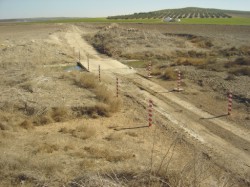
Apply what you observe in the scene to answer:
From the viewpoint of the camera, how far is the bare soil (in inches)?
314

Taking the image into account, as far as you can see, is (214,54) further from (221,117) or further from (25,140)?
(25,140)

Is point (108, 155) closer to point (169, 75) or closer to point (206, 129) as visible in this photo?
point (206, 129)

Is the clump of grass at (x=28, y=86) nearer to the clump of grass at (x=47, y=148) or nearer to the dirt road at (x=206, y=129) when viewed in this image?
the dirt road at (x=206, y=129)

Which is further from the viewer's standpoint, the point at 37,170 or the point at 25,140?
the point at 25,140

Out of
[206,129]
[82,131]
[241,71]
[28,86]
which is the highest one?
[28,86]

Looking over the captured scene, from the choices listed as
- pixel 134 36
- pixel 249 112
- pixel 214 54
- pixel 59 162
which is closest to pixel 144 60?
pixel 214 54

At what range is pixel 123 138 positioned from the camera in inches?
491

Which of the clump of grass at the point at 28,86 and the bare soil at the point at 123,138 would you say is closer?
the bare soil at the point at 123,138

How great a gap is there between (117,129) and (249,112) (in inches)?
Answer: 246

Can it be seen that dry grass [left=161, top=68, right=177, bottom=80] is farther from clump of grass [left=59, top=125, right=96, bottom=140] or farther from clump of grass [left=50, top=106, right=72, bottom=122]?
clump of grass [left=59, top=125, right=96, bottom=140]

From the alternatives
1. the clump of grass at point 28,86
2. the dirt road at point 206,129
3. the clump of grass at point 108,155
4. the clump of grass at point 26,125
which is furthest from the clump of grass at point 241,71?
the clump of grass at point 108,155

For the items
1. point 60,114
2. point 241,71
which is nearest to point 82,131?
point 60,114

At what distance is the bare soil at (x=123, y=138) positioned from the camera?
314 inches

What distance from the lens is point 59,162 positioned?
29.9 ft
